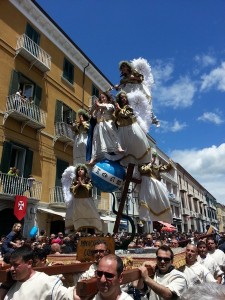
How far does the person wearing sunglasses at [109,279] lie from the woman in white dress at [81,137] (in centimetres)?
333

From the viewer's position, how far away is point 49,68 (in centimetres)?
1584

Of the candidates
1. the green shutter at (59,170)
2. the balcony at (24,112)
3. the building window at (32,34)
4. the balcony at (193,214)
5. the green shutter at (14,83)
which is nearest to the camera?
the balcony at (24,112)

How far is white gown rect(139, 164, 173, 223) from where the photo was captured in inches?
167

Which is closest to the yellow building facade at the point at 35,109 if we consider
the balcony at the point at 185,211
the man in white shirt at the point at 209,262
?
the man in white shirt at the point at 209,262

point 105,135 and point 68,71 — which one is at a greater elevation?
point 68,71

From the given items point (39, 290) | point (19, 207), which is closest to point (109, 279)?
point (39, 290)

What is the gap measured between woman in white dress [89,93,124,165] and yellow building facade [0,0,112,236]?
28.0 feet

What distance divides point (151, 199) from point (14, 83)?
11.3 m

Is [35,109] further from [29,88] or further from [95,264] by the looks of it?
[95,264]

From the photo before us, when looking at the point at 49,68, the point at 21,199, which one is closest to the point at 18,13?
the point at 49,68

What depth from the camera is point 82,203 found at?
4.41 metres

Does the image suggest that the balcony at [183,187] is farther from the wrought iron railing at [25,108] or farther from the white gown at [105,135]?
the white gown at [105,135]

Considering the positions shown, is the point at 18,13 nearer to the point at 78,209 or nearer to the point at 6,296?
the point at 78,209

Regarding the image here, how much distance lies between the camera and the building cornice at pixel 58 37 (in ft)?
48.9
